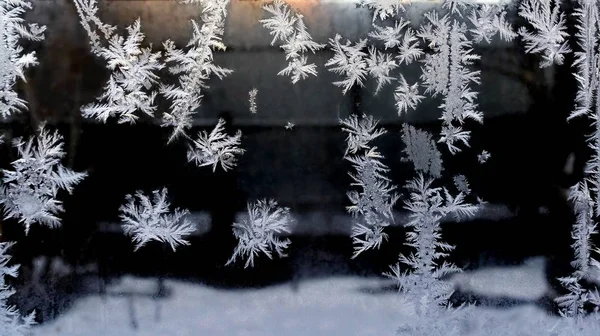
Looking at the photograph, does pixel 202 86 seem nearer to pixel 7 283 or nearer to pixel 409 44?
pixel 409 44

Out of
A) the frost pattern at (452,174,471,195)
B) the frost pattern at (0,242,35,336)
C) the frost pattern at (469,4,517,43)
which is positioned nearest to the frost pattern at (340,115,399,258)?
the frost pattern at (452,174,471,195)

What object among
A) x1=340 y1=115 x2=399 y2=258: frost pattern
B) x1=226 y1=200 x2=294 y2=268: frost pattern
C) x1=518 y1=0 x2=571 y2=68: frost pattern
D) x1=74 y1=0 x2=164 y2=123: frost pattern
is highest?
x1=518 y1=0 x2=571 y2=68: frost pattern

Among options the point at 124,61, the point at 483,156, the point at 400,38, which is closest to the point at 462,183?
the point at 483,156

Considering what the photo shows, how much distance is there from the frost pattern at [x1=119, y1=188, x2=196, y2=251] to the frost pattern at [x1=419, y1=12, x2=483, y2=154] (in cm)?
52

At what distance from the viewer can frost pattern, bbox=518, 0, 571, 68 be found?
819 millimetres

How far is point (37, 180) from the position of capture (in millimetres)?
815

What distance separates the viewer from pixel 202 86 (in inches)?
32.4

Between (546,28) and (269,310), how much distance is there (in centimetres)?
72

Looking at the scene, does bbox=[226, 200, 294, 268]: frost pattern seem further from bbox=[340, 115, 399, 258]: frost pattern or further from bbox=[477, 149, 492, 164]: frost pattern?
bbox=[477, 149, 492, 164]: frost pattern

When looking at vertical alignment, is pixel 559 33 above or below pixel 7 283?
above

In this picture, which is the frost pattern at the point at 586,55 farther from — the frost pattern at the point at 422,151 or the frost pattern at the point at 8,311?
the frost pattern at the point at 8,311

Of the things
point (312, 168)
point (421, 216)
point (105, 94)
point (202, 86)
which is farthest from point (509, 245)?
point (105, 94)

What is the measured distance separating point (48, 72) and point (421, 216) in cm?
73

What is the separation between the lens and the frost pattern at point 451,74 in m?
0.82
